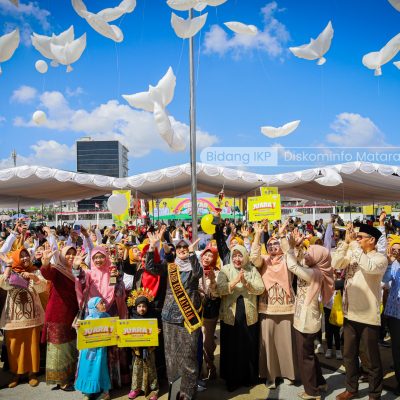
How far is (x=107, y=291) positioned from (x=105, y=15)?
316 centimetres

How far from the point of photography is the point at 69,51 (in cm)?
465

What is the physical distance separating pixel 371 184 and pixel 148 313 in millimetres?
12312

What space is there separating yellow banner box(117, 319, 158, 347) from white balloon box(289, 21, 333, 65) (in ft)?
13.1

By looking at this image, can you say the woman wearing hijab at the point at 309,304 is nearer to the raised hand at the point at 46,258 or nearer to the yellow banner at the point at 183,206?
the raised hand at the point at 46,258

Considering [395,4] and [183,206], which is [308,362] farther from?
[183,206]

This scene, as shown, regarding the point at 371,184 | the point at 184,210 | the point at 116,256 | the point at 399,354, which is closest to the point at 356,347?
the point at 399,354

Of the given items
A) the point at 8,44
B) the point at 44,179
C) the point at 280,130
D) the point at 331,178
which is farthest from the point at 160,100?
the point at 44,179

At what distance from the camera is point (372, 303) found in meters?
3.13

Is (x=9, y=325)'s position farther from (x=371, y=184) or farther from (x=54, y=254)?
(x=371, y=184)

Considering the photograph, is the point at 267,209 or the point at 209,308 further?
the point at 267,209

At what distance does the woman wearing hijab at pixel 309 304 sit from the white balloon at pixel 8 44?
11.4 ft

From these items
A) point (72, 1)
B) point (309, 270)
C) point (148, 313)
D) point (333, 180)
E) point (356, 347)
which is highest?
point (72, 1)

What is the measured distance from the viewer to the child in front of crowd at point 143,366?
3.39 metres

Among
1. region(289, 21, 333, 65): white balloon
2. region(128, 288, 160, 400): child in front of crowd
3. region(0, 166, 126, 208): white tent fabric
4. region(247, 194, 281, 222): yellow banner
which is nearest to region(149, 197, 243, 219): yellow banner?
region(0, 166, 126, 208): white tent fabric
